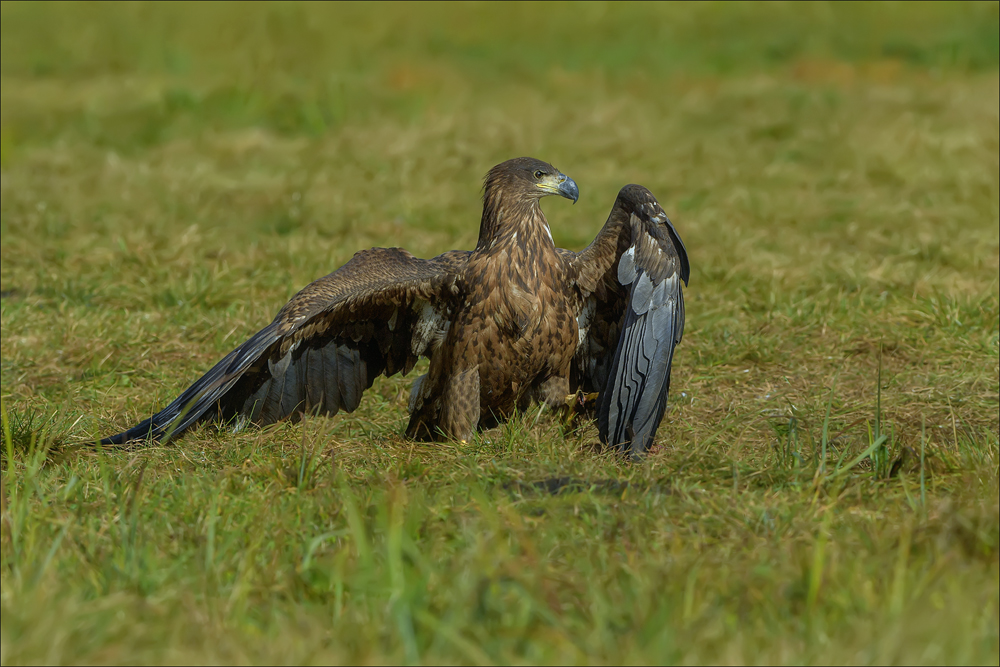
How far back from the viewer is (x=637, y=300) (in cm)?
383

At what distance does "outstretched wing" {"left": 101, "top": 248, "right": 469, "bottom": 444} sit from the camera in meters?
3.86

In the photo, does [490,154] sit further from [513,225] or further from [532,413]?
[532,413]

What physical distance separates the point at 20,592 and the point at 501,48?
437 inches

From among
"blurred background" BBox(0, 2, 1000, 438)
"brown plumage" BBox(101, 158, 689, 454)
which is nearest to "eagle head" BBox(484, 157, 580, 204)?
"brown plumage" BBox(101, 158, 689, 454)

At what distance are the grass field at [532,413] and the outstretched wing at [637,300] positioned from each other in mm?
252

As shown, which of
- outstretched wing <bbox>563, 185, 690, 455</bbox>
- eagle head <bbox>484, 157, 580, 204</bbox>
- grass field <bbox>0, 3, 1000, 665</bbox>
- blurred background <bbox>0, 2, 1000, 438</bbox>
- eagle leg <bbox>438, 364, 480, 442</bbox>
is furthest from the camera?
blurred background <bbox>0, 2, 1000, 438</bbox>

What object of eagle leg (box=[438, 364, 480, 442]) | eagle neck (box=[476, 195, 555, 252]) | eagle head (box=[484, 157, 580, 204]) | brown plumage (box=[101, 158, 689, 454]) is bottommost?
eagle leg (box=[438, 364, 480, 442])

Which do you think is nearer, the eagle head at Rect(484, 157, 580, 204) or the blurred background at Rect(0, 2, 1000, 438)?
the eagle head at Rect(484, 157, 580, 204)

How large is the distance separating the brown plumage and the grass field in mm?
196

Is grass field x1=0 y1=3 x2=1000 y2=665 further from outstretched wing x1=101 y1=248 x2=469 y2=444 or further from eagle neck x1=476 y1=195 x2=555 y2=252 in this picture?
eagle neck x1=476 y1=195 x2=555 y2=252

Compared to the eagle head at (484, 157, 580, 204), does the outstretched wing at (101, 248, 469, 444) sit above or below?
below

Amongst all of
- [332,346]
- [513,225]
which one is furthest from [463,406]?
[513,225]

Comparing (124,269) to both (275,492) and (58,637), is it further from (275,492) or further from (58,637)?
(58,637)

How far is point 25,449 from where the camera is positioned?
3.70 m
